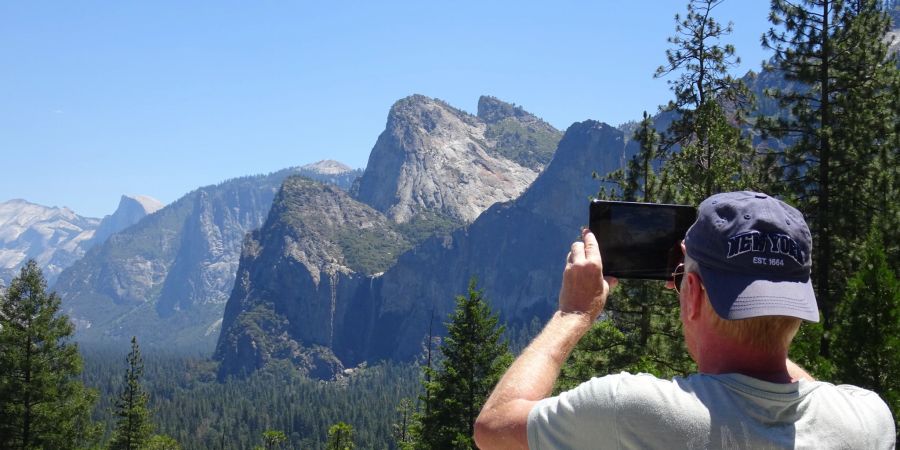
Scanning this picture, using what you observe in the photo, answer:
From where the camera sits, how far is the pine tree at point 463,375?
2467 cm

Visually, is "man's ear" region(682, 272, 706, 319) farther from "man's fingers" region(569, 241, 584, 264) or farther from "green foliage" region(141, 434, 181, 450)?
"green foliage" region(141, 434, 181, 450)

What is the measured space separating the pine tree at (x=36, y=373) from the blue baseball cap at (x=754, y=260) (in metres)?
27.7

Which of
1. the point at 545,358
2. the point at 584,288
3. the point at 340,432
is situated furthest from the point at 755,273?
the point at 340,432

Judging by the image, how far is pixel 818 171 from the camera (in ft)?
59.8

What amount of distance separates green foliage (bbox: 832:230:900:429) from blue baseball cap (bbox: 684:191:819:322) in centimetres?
1102

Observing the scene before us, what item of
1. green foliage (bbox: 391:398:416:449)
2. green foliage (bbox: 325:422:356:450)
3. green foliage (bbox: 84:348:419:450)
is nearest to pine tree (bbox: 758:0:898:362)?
green foliage (bbox: 391:398:416:449)

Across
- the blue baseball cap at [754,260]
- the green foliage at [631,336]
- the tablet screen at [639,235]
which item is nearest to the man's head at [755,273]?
the blue baseball cap at [754,260]

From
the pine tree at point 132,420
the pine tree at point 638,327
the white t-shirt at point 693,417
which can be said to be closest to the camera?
the white t-shirt at point 693,417

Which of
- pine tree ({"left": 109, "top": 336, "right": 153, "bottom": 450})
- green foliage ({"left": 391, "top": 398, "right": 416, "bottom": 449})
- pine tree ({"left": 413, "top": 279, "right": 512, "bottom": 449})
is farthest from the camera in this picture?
pine tree ({"left": 109, "top": 336, "right": 153, "bottom": 450})

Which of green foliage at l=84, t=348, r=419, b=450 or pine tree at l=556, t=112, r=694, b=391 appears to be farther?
green foliage at l=84, t=348, r=419, b=450

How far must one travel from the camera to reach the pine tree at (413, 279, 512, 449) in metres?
24.7

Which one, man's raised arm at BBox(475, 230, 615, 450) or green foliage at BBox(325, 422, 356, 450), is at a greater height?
man's raised arm at BBox(475, 230, 615, 450)

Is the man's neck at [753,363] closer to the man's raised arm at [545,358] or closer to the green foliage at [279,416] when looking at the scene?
the man's raised arm at [545,358]

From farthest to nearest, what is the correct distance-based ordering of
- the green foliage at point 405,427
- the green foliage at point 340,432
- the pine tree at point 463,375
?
1. the green foliage at point 340,432
2. the green foliage at point 405,427
3. the pine tree at point 463,375
